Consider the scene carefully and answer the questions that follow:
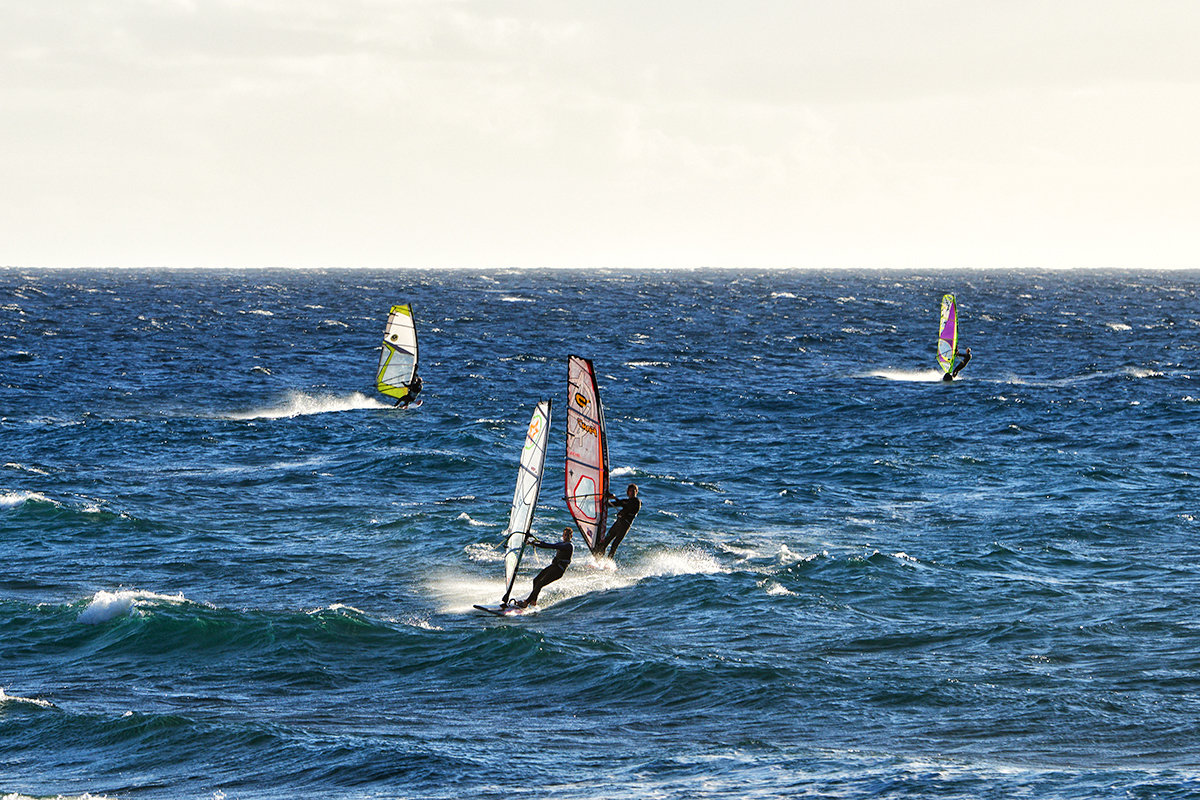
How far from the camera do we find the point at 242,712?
1867 cm

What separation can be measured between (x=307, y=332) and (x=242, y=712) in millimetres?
75154

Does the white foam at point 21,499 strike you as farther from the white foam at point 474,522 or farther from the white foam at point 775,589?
the white foam at point 775,589

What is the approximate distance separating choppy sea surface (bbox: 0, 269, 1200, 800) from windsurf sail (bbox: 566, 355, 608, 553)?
1744 millimetres

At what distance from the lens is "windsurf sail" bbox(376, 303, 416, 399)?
49375 millimetres

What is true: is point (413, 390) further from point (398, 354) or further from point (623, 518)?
point (623, 518)

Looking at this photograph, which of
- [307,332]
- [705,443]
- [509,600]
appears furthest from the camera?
[307,332]

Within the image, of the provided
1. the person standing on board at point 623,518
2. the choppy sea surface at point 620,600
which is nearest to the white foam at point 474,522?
the choppy sea surface at point 620,600

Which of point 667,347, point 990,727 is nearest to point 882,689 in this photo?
point 990,727

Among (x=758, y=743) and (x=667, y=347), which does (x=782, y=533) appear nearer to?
(x=758, y=743)

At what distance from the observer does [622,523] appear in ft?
87.1

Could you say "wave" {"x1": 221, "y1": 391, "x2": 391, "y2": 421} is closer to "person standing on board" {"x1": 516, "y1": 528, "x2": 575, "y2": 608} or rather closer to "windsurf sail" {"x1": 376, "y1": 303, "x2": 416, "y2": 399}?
"windsurf sail" {"x1": 376, "y1": 303, "x2": 416, "y2": 399}

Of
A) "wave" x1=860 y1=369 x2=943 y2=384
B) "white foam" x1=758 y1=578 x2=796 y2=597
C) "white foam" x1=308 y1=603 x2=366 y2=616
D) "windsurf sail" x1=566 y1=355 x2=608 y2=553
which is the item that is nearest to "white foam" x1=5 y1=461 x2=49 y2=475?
"white foam" x1=308 y1=603 x2=366 y2=616

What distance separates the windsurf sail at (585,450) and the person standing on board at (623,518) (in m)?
0.49

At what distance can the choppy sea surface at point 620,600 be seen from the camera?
54.3 feet
